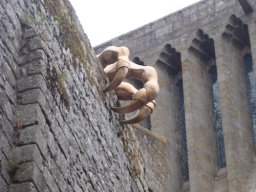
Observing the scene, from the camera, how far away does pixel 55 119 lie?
653 cm

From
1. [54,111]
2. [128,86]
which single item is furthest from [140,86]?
[54,111]

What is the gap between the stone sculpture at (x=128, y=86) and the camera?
25.6 feet

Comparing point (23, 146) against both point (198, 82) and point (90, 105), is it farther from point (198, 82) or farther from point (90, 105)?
point (198, 82)

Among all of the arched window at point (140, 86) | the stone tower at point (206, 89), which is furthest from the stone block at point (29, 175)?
the arched window at point (140, 86)

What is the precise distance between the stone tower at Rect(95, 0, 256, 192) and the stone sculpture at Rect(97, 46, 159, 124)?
17.0 m

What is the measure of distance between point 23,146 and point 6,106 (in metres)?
0.26

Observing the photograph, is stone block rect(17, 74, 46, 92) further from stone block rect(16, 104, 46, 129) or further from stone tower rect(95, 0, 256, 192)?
stone tower rect(95, 0, 256, 192)

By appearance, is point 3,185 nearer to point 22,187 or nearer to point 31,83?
point 22,187

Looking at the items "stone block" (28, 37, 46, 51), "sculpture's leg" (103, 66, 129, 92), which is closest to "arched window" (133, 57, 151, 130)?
"sculpture's leg" (103, 66, 129, 92)

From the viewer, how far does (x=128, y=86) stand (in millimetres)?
8164

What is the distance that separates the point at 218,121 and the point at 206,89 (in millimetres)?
1091

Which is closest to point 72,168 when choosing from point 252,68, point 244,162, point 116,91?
point 116,91

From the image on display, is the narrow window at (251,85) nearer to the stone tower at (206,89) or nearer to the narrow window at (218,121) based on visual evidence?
the stone tower at (206,89)

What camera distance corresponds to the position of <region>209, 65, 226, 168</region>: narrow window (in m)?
26.9
